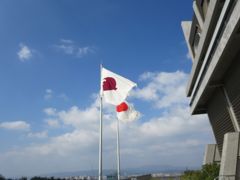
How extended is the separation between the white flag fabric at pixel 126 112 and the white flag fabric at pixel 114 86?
433 cm

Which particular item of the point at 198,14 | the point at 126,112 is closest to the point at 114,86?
the point at 126,112

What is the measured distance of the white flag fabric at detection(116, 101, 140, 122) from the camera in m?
25.7

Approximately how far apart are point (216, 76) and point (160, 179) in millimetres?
18449

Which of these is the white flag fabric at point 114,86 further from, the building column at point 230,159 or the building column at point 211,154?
the building column at point 211,154

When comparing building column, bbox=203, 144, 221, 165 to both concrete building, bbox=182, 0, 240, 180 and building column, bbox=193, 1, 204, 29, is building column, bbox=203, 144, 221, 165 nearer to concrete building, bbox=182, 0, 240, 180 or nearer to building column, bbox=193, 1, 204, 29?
concrete building, bbox=182, 0, 240, 180

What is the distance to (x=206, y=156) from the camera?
3453 cm

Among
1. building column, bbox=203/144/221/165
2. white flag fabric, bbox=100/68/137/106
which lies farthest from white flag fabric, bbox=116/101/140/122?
building column, bbox=203/144/221/165

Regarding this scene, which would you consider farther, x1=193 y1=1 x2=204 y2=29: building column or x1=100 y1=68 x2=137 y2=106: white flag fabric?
x1=193 y1=1 x2=204 y2=29: building column

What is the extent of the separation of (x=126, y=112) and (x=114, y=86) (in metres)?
4.92

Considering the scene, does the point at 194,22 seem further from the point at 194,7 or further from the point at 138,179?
the point at 138,179

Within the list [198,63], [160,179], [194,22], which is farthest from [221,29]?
[160,179]

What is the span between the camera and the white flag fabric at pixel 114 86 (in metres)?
21.1

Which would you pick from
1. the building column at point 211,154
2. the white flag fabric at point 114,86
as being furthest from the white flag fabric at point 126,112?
the building column at point 211,154

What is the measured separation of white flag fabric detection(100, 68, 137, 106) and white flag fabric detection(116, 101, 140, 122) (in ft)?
14.2
